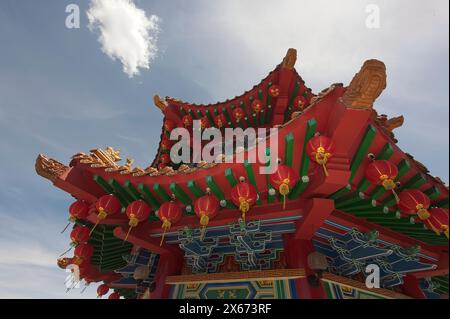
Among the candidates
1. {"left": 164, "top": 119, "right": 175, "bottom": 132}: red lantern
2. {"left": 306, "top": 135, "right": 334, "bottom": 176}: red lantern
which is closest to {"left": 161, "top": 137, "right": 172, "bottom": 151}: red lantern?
{"left": 164, "top": 119, "right": 175, "bottom": 132}: red lantern

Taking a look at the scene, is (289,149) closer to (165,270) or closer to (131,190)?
(131,190)

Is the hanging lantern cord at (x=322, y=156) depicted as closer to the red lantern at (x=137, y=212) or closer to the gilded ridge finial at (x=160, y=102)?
the red lantern at (x=137, y=212)

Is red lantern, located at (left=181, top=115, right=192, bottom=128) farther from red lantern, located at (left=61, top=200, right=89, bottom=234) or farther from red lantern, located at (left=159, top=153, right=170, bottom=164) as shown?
red lantern, located at (left=61, top=200, right=89, bottom=234)

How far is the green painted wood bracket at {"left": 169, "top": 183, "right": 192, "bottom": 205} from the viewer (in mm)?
3535

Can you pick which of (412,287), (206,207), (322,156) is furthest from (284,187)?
(412,287)

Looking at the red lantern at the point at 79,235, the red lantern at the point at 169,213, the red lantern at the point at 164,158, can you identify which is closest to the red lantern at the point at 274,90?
the red lantern at the point at 164,158

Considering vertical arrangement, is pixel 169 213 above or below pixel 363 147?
below

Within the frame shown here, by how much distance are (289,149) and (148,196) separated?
219 cm

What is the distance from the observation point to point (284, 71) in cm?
684

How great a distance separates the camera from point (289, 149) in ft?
9.84

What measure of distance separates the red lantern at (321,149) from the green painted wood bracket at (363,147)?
0.54 metres

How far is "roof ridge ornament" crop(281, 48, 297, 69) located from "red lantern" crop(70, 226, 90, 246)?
5978 mm

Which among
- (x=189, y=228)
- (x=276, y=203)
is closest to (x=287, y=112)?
(x=276, y=203)
